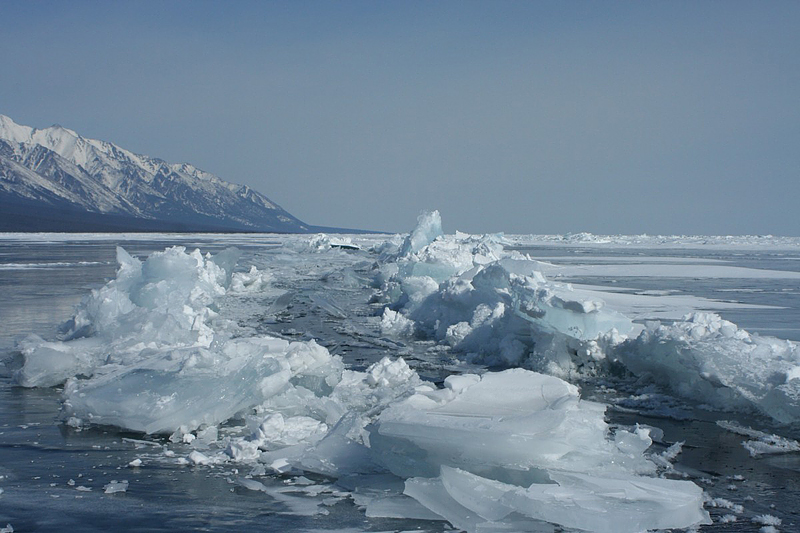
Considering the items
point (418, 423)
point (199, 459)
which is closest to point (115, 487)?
point (199, 459)

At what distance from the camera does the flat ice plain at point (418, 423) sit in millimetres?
3688

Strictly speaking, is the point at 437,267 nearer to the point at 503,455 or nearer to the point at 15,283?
the point at 15,283

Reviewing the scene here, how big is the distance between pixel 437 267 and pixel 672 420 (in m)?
9.25

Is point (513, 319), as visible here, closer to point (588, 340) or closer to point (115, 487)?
point (588, 340)

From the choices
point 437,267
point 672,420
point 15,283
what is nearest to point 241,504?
point 672,420

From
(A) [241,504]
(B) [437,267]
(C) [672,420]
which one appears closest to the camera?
(A) [241,504]

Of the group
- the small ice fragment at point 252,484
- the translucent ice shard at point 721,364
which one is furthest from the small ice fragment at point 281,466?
the translucent ice shard at point 721,364

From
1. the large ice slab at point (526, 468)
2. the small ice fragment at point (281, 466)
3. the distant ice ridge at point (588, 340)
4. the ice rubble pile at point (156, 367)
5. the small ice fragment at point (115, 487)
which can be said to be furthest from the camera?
the distant ice ridge at point (588, 340)

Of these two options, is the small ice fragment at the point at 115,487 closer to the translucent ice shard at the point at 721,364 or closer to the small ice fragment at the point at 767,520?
the small ice fragment at the point at 767,520

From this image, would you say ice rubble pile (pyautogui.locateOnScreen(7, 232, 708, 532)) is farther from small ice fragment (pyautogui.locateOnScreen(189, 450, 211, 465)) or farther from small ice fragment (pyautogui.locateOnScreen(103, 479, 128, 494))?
small ice fragment (pyautogui.locateOnScreen(103, 479, 128, 494))

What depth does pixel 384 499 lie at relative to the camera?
12.7ft

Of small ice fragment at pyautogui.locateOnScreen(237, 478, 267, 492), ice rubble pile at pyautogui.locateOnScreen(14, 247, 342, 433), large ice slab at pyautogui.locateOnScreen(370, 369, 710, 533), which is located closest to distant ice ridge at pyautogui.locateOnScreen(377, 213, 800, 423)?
large ice slab at pyautogui.locateOnScreen(370, 369, 710, 533)

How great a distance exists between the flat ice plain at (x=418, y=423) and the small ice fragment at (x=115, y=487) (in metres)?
0.02

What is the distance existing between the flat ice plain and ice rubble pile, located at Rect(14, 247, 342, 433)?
2cm
